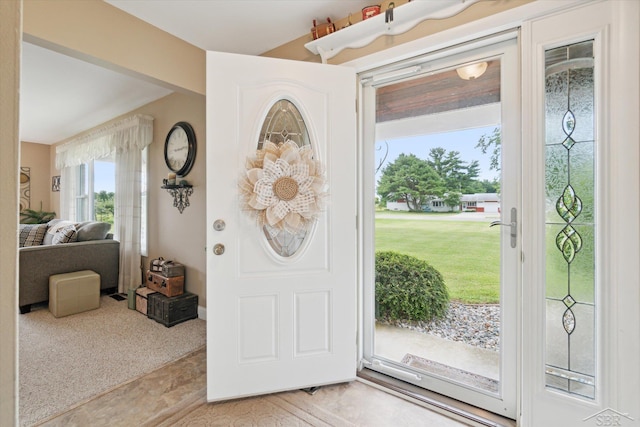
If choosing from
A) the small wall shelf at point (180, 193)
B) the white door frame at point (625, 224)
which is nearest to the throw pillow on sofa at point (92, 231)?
the small wall shelf at point (180, 193)

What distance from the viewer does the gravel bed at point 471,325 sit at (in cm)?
154

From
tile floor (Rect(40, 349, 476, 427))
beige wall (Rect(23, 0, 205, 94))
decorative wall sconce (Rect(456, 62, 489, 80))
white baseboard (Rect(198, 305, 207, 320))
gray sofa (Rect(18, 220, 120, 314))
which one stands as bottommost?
tile floor (Rect(40, 349, 476, 427))

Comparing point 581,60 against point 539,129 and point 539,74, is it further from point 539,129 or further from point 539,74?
point 539,129

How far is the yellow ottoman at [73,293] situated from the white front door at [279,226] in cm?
229

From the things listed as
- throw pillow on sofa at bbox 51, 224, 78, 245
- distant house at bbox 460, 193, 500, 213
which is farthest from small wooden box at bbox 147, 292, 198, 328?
distant house at bbox 460, 193, 500, 213

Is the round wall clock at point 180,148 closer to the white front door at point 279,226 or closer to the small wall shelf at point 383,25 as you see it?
the white front door at point 279,226

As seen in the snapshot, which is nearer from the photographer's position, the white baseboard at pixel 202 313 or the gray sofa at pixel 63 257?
the white baseboard at pixel 202 313

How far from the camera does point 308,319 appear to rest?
169 cm

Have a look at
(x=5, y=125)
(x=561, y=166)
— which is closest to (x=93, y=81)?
(x=5, y=125)

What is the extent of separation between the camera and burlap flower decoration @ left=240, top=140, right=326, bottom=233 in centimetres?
158

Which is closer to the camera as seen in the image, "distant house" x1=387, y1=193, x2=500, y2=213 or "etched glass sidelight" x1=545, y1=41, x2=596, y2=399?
"etched glass sidelight" x1=545, y1=41, x2=596, y2=399

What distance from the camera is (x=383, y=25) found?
5.34 feet

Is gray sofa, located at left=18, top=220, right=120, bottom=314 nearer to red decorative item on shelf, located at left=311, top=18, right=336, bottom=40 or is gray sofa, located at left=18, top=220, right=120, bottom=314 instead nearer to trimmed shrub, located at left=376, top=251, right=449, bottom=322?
trimmed shrub, located at left=376, top=251, right=449, bottom=322

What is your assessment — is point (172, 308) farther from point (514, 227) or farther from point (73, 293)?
point (514, 227)
